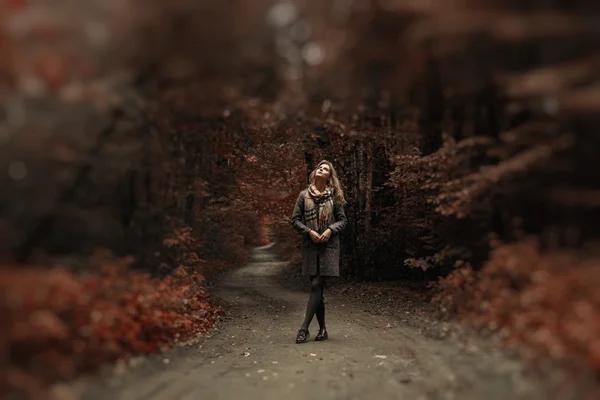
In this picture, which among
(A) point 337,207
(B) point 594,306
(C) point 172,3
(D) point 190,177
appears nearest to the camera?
(B) point 594,306

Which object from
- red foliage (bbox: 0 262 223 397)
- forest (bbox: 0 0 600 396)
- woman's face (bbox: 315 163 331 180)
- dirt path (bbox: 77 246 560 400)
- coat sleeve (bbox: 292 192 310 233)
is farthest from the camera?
woman's face (bbox: 315 163 331 180)

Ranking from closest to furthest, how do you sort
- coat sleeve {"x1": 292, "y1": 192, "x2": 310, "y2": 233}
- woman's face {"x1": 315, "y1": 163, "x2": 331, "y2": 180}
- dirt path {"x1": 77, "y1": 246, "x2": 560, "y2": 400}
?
dirt path {"x1": 77, "y1": 246, "x2": 560, "y2": 400} → coat sleeve {"x1": 292, "y1": 192, "x2": 310, "y2": 233} → woman's face {"x1": 315, "y1": 163, "x2": 331, "y2": 180}

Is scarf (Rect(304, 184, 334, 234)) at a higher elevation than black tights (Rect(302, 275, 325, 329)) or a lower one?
higher

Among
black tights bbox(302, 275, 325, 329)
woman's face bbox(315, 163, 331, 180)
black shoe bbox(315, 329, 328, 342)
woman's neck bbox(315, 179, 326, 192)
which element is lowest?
black shoe bbox(315, 329, 328, 342)

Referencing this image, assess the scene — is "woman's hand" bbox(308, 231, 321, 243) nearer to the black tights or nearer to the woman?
the woman

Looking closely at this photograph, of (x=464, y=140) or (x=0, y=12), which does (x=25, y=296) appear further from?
(x=464, y=140)

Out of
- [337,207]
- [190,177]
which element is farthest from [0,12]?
[337,207]

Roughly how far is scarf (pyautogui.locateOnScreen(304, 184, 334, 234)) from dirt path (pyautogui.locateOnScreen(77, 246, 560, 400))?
1.62m

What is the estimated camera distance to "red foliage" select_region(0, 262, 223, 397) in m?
2.66

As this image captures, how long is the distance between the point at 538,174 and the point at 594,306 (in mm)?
1188

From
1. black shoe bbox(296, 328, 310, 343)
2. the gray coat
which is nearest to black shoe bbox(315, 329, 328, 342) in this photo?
black shoe bbox(296, 328, 310, 343)

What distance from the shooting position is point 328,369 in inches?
193

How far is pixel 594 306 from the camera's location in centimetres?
275

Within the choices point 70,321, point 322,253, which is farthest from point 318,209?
point 70,321
